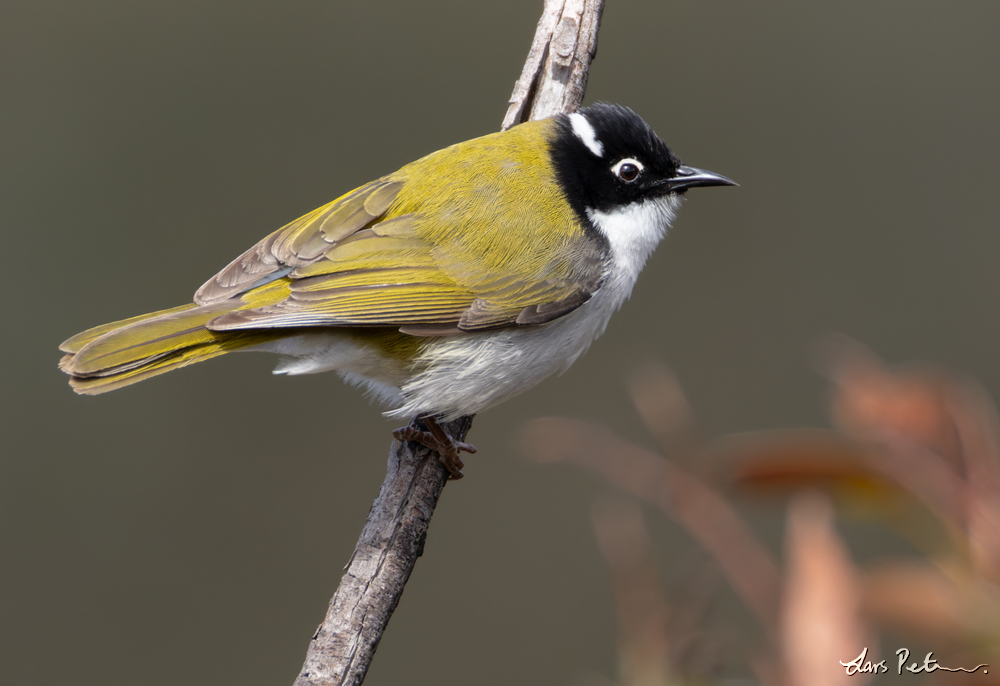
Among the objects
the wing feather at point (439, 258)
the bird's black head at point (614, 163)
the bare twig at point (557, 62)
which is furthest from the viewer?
the bare twig at point (557, 62)

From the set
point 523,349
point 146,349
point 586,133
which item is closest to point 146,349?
point 146,349

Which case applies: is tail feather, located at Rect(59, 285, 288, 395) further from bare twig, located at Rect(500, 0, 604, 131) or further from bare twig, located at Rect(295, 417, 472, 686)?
bare twig, located at Rect(500, 0, 604, 131)

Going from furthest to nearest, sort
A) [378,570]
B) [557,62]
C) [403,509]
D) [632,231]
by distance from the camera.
Result: [557,62], [632,231], [403,509], [378,570]

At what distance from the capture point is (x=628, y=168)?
299cm

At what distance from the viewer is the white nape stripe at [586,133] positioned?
2.96m

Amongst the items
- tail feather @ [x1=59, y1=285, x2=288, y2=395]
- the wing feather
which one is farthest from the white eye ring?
tail feather @ [x1=59, y1=285, x2=288, y2=395]

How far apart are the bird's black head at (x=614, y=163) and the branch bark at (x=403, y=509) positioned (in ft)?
1.59

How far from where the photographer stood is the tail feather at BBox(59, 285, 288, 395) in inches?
98.5

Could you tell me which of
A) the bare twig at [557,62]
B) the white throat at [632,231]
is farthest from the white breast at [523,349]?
the bare twig at [557,62]

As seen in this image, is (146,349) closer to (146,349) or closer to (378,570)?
(146,349)

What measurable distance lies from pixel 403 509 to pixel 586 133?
4.70 ft

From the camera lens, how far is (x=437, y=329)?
2.69 meters

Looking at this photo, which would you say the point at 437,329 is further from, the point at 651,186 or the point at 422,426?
the point at 651,186

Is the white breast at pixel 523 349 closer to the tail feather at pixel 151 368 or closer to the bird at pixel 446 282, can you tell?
the bird at pixel 446 282
